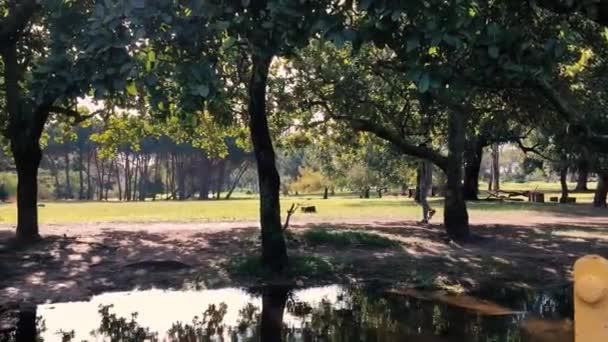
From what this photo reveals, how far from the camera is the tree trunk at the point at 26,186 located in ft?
57.7

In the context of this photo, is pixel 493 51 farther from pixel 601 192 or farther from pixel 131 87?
pixel 601 192

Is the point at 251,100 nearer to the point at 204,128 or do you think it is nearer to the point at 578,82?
the point at 578,82

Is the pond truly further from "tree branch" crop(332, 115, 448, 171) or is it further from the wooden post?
"tree branch" crop(332, 115, 448, 171)

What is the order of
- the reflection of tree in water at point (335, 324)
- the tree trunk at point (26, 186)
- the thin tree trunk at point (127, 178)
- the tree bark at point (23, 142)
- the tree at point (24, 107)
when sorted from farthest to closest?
1. the thin tree trunk at point (127, 178)
2. the tree trunk at point (26, 186)
3. the tree bark at point (23, 142)
4. the tree at point (24, 107)
5. the reflection of tree in water at point (335, 324)

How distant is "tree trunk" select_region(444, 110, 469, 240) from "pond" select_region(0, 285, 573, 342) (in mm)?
6406

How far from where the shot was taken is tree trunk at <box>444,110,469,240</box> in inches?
758

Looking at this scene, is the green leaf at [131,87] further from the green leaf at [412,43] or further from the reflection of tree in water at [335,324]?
the reflection of tree in water at [335,324]

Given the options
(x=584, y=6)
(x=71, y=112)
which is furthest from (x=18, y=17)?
(x=584, y=6)

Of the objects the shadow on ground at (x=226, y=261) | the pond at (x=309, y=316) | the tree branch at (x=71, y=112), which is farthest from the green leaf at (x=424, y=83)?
the tree branch at (x=71, y=112)

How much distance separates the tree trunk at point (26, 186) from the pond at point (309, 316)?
649 cm

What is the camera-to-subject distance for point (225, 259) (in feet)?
51.6

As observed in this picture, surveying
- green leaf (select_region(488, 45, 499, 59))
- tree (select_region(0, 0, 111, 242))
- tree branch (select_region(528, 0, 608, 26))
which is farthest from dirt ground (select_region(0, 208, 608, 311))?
green leaf (select_region(488, 45, 499, 59))

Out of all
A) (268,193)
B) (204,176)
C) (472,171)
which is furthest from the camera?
(204,176)

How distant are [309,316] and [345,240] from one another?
787 centimetres
